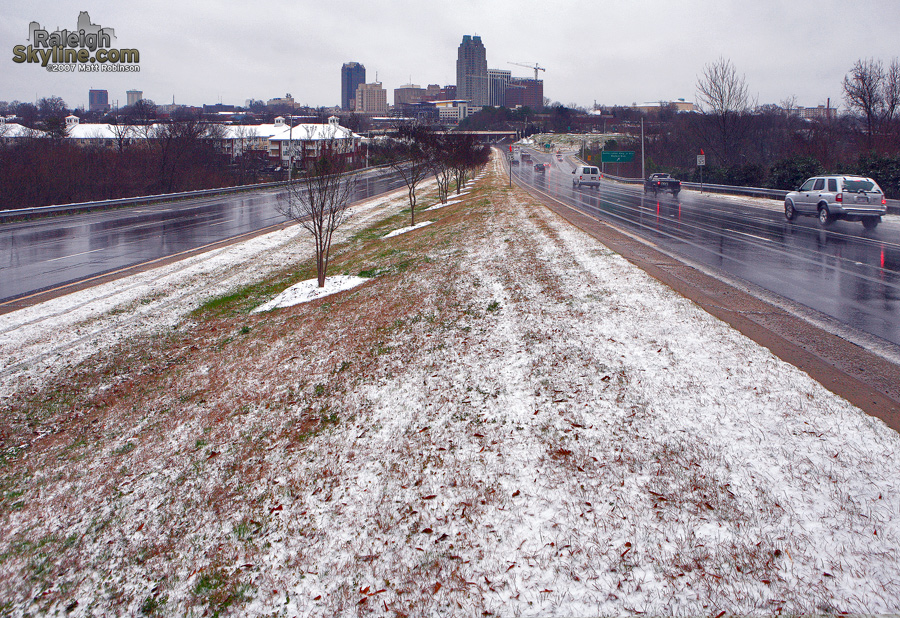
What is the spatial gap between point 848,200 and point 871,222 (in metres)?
1.20

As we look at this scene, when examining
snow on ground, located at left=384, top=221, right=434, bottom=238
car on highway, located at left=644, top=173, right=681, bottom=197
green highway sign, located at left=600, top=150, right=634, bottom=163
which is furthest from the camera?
green highway sign, located at left=600, top=150, right=634, bottom=163

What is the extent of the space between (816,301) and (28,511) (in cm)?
1192

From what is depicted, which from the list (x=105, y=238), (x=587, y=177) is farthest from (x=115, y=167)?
(x=587, y=177)

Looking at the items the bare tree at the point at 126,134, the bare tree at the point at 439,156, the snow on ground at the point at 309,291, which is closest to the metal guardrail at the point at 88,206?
the bare tree at the point at 439,156

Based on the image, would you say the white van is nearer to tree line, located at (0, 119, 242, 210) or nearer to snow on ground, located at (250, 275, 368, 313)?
tree line, located at (0, 119, 242, 210)

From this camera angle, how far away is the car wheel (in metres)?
21.8

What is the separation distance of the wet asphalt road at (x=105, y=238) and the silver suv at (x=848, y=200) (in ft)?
79.0

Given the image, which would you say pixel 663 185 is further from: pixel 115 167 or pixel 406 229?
pixel 115 167

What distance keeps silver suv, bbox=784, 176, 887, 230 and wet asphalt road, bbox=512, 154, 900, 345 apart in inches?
18.1

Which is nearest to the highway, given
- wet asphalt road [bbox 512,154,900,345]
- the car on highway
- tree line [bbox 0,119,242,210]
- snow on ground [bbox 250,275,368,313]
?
wet asphalt road [bbox 512,154,900,345]

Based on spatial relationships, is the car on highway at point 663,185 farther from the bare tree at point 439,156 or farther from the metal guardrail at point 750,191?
the bare tree at point 439,156

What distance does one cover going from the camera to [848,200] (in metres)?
22.0

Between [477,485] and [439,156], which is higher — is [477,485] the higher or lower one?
the lower one

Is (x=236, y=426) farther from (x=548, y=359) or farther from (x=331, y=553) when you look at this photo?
(x=548, y=359)
